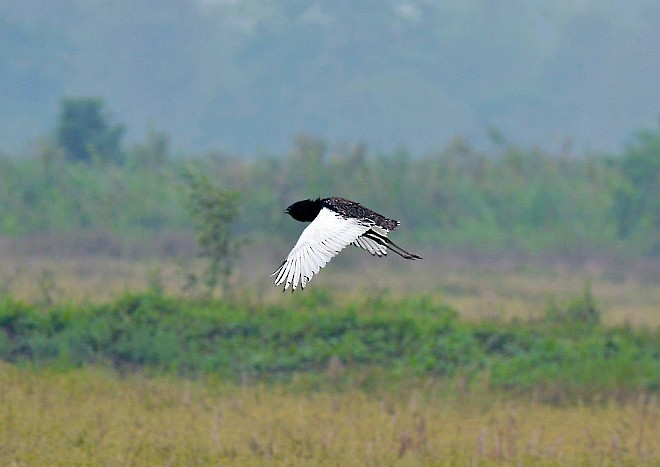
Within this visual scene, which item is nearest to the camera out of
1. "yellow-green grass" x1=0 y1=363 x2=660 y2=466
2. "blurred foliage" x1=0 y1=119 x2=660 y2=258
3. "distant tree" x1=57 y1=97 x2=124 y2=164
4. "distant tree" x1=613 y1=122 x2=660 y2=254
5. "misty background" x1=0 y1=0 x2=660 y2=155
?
"yellow-green grass" x1=0 y1=363 x2=660 y2=466

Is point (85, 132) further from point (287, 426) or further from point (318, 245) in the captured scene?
point (318, 245)

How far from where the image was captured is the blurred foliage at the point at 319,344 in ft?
37.2

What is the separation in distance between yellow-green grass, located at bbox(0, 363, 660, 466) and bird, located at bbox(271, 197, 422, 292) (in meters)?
1.74

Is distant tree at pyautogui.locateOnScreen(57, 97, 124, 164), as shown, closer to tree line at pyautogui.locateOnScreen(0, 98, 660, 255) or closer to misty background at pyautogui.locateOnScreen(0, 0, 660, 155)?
tree line at pyautogui.locateOnScreen(0, 98, 660, 255)

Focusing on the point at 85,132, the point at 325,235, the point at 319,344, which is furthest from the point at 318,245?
the point at 85,132

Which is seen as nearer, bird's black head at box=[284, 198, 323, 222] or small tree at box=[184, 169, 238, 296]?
bird's black head at box=[284, 198, 323, 222]

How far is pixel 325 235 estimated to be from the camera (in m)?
6.27

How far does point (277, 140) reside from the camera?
83000 millimetres

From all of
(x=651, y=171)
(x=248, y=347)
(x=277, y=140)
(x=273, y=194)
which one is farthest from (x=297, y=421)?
(x=277, y=140)

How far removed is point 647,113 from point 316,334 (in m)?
80.3

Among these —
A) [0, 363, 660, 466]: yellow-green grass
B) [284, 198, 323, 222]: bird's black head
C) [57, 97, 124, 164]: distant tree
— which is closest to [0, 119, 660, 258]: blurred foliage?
[57, 97, 124, 164]: distant tree

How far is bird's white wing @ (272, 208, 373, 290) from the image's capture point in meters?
5.97

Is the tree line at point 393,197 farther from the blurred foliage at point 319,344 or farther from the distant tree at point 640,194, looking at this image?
the blurred foliage at point 319,344

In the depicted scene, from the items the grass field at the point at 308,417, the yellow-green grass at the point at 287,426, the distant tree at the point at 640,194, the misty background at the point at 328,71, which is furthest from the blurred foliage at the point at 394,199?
the misty background at the point at 328,71
